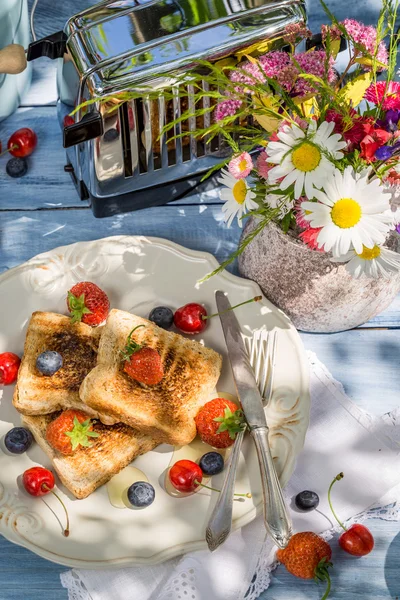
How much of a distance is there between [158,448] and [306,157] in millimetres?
592

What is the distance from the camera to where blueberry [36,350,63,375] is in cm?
123

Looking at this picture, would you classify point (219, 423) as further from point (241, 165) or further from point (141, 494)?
point (241, 165)

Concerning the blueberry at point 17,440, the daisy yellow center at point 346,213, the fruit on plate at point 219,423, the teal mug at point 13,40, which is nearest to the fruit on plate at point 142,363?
the fruit on plate at point 219,423

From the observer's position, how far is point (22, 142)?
5.16 ft

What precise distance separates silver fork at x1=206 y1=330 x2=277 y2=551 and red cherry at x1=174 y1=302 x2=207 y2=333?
3.7 inches

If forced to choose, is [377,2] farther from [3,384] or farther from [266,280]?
[3,384]

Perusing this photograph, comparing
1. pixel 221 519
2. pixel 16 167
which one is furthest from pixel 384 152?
pixel 16 167

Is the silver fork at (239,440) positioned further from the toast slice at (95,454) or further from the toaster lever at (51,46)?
the toaster lever at (51,46)

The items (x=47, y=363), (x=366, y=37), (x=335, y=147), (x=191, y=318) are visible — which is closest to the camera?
(x=335, y=147)

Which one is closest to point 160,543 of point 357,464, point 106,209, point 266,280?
point 357,464

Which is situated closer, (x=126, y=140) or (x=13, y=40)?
(x=126, y=140)

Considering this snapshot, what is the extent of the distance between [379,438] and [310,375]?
17cm

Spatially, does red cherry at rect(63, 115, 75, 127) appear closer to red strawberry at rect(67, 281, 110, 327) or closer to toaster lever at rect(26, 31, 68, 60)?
toaster lever at rect(26, 31, 68, 60)

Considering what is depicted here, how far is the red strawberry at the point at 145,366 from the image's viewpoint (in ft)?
3.99
